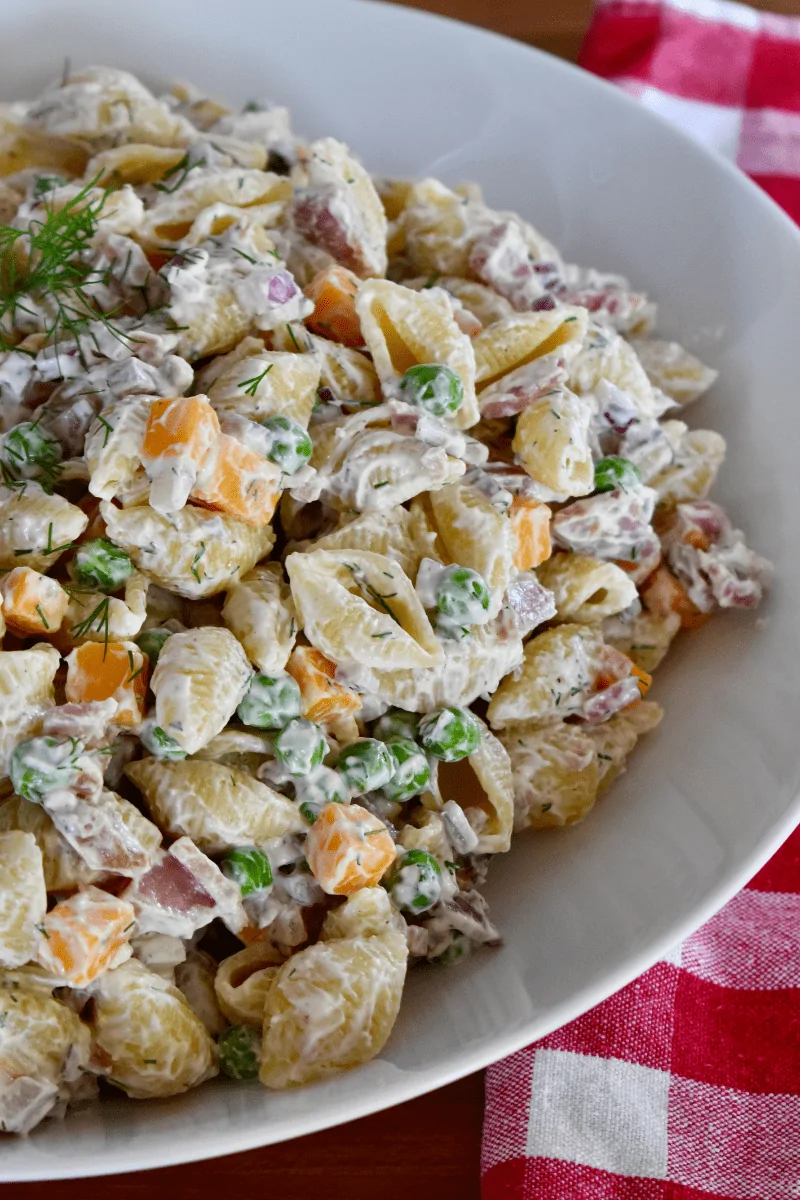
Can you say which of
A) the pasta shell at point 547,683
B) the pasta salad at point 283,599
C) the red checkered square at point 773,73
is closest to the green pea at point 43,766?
the pasta salad at point 283,599

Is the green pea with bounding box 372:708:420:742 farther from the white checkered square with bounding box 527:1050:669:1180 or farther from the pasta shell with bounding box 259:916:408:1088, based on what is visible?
the white checkered square with bounding box 527:1050:669:1180

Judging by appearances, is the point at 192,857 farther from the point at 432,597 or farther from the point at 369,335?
the point at 369,335

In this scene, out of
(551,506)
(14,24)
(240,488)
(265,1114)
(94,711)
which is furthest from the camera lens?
(14,24)

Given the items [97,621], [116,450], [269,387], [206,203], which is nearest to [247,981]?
[97,621]

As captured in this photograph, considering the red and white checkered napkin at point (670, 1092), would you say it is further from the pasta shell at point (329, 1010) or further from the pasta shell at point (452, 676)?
the pasta shell at point (452, 676)

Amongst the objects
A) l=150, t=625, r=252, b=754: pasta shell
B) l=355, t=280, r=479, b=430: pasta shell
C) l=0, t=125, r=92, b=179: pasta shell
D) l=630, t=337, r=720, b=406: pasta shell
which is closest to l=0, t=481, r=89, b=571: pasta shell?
l=150, t=625, r=252, b=754: pasta shell

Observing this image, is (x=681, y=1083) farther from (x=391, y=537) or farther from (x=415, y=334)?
(x=415, y=334)

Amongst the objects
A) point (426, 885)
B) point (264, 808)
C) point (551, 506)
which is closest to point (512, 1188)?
point (426, 885)
